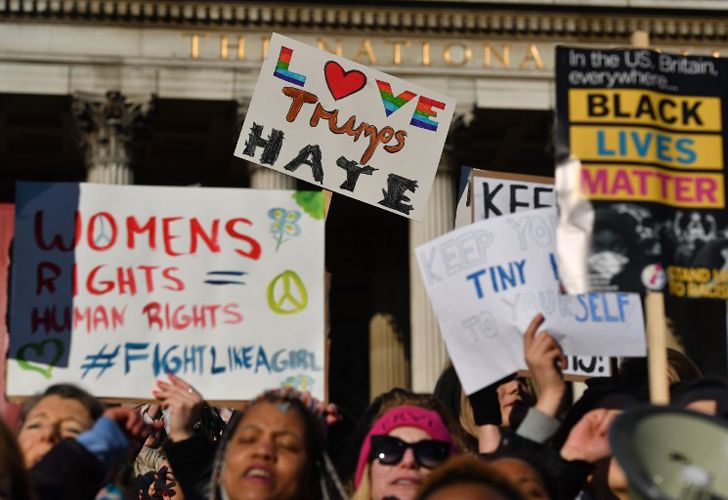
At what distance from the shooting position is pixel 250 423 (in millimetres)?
6406

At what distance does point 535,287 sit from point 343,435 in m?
1.33

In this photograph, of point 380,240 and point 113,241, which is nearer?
point 113,241

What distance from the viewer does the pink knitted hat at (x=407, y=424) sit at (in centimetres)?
716

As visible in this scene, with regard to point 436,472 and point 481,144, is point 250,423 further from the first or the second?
point 481,144

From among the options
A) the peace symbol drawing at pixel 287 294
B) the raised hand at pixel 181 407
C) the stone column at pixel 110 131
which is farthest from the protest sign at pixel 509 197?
the stone column at pixel 110 131

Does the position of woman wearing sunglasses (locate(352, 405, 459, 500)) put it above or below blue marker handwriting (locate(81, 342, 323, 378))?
below

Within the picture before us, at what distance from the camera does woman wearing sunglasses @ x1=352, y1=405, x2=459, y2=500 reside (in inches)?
274

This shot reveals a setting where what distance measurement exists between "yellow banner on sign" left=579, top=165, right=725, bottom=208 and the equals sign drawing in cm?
265

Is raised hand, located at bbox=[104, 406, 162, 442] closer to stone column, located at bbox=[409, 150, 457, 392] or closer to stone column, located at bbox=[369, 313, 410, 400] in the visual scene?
stone column, located at bbox=[409, 150, 457, 392]

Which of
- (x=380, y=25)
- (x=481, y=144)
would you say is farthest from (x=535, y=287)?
(x=481, y=144)

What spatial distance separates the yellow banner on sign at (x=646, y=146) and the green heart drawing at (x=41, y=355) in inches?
131

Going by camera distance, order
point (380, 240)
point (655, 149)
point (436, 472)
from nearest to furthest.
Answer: point (436, 472)
point (655, 149)
point (380, 240)

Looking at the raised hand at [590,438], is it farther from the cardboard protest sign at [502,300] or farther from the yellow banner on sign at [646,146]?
the yellow banner on sign at [646,146]

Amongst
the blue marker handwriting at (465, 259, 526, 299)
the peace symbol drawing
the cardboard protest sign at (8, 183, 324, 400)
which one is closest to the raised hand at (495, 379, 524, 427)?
the blue marker handwriting at (465, 259, 526, 299)
